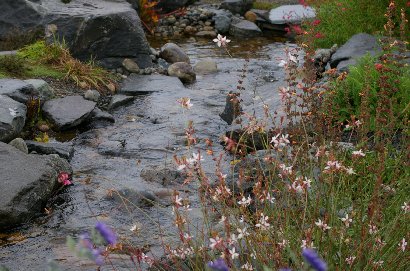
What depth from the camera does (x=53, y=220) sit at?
5.05 metres

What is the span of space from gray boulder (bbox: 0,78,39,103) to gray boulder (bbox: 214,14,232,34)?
8.57 metres

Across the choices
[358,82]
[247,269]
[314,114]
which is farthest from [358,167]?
[247,269]

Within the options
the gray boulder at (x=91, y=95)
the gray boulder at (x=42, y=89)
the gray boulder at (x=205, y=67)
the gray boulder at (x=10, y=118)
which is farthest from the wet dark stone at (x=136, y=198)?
the gray boulder at (x=205, y=67)

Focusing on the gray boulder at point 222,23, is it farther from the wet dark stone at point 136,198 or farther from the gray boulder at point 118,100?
the wet dark stone at point 136,198

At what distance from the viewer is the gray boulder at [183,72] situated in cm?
1020

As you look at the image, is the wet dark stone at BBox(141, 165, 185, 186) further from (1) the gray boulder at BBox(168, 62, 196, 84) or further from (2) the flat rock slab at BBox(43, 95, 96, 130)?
(1) the gray boulder at BBox(168, 62, 196, 84)

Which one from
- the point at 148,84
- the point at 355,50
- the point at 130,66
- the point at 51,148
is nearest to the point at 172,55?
the point at 130,66

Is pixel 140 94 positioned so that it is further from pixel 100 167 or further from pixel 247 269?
pixel 247 269

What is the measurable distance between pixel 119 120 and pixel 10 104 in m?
1.62

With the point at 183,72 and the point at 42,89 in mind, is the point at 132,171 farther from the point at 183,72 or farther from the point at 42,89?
the point at 183,72

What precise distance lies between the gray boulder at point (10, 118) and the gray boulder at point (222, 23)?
9.29 metres

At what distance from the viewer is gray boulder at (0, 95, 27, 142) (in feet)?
21.0

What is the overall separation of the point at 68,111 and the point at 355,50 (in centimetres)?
450

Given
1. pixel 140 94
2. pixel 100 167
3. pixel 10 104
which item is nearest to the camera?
pixel 100 167
